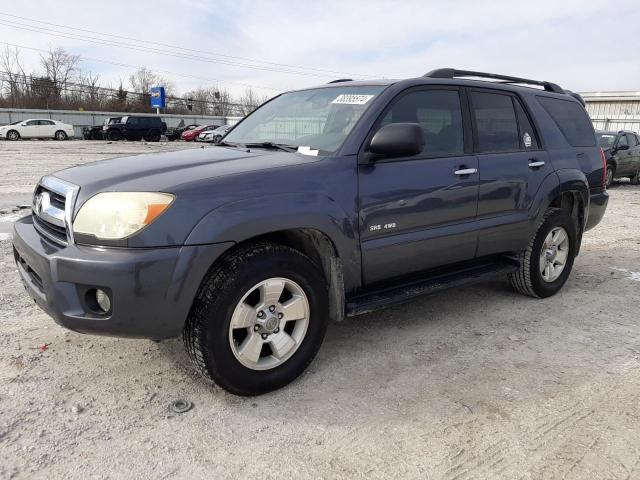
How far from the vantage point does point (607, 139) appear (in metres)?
13.6

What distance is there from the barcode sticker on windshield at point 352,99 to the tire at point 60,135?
114ft

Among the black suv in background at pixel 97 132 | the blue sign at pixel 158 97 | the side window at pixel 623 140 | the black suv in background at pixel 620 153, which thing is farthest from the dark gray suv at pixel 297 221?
the blue sign at pixel 158 97

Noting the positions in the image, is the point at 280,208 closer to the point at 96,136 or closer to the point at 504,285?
the point at 504,285

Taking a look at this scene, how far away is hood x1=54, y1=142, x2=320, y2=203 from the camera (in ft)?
A: 8.40

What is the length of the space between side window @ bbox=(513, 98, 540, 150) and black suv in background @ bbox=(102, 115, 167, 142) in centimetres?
3473

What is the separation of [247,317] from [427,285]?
139cm

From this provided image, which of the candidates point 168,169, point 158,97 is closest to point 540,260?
point 168,169

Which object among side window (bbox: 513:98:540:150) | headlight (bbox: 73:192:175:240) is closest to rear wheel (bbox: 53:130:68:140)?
side window (bbox: 513:98:540:150)

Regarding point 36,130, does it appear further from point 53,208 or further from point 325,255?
point 325,255

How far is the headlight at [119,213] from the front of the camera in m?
2.40

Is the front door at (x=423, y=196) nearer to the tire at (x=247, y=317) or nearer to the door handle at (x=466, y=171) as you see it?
the door handle at (x=466, y=171)

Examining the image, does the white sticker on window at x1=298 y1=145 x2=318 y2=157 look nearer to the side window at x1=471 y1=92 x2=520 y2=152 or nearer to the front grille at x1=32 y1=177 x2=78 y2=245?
the front grille at x1=32 y1=177 x2=78 y2=245

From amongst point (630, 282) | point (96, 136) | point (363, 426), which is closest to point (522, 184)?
point (630, 282)

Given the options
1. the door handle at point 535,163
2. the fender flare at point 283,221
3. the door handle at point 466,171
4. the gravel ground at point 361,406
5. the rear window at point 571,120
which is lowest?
the gravel ground at point 361,406
